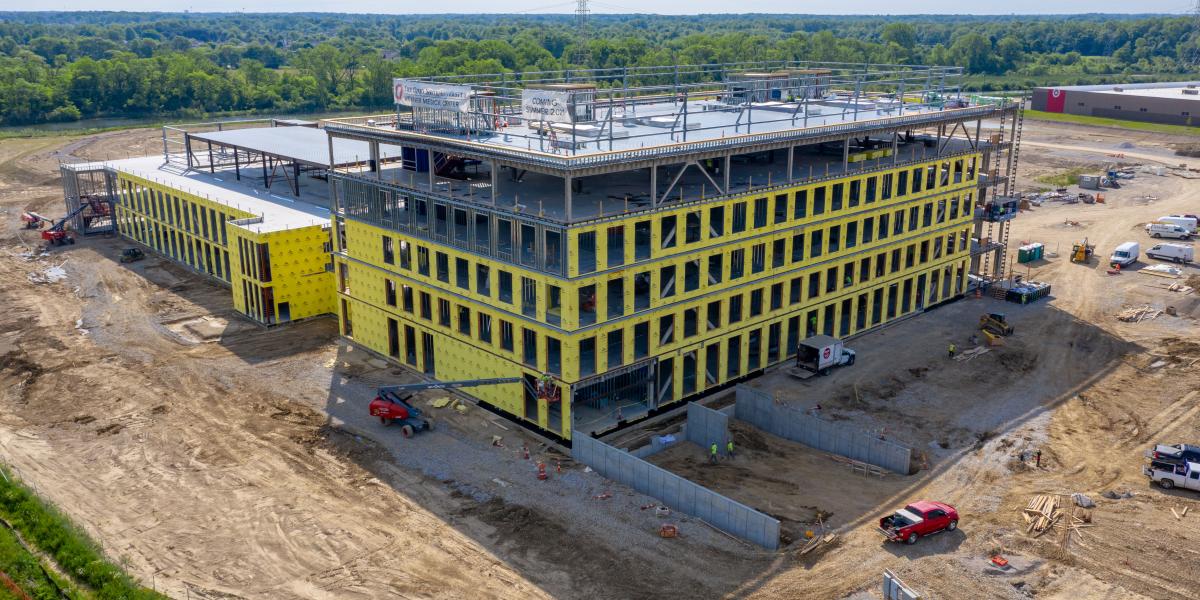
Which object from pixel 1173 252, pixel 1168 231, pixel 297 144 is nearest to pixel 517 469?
pixel 297 144

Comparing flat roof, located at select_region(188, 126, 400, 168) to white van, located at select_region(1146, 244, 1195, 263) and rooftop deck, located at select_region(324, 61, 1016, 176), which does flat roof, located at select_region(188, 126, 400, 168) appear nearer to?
rooftop deck, located at select_region(324, 61, 1016, 176)

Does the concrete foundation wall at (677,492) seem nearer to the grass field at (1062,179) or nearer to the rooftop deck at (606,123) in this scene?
the rooftop deck at (606,123)

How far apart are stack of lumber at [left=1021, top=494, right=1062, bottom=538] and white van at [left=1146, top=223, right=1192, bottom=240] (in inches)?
2538

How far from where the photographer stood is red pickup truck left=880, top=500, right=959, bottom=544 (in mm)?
39156

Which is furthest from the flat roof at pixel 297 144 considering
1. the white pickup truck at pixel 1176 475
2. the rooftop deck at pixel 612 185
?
the white pickup truck at pixel 1176 475

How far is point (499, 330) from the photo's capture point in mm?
50938

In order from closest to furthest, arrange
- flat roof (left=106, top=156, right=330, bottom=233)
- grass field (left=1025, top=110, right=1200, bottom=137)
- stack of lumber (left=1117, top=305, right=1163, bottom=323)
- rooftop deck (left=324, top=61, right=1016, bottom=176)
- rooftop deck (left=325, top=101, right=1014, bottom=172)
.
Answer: rooftop deck (left=325, top=101, right=1014, bottom=172)
rooftop deck (left=324, top=61, right=1016, bottom=176)
flat roof (left=106, top=156, right=330, bottom=233)
stack of lumber (left=1117, top=305, right=1163, bottom=323)
grass field (left=1025, top=110, right=1200, bottom=137)

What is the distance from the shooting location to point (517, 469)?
4609cm

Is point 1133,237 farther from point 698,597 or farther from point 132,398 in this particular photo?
point 132,398

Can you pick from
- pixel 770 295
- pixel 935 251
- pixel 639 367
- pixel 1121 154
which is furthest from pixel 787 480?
pixel 1121 154

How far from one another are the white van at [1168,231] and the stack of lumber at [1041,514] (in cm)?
6445

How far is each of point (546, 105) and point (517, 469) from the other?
19253 mm

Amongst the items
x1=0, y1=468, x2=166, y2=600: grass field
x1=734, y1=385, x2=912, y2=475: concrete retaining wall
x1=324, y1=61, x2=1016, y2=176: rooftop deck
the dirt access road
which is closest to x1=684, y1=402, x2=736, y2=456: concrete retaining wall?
x1=734, y1=385, x2=912, y2=475: concrete retaining wall

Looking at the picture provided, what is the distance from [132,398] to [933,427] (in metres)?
45.8
